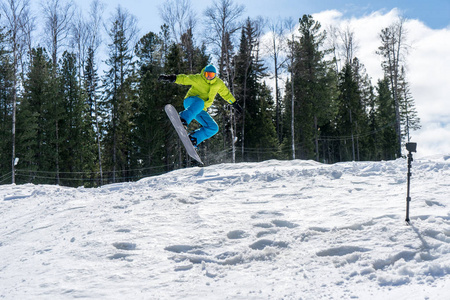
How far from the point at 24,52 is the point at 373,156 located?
31532 millimetres

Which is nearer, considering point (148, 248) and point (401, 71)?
point (148, 248)

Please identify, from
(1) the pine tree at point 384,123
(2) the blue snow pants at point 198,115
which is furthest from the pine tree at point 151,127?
(1) the pine tree at point 384,123

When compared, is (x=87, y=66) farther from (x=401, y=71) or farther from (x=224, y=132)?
(x=401, y=71)

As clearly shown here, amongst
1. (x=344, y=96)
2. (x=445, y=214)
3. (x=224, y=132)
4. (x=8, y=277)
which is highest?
(x=344, y=96)

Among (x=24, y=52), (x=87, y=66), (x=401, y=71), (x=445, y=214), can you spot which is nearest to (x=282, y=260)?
(x=445, y=214)

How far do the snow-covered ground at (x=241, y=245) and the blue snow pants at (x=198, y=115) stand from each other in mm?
2262

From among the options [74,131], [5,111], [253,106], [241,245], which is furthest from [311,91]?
[241,245]

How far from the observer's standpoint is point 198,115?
8.59 metres

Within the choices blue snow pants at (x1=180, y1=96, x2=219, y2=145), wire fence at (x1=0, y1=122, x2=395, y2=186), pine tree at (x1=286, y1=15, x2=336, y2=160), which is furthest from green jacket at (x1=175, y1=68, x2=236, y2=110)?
pine tree at (x1=286, y1=15, x2=336, y2=160)

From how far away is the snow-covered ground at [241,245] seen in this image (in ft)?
9.86

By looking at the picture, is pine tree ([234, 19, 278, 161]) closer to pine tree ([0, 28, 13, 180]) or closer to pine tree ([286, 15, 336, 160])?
pine tree ([286, 15, 336, 160])

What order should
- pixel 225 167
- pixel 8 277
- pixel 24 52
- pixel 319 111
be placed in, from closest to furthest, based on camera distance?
pixel 8 277 < pixel 225 167 < pixel 24 52 < pixel 319 111

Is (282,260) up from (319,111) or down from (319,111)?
down

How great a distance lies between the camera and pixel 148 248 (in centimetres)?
391
